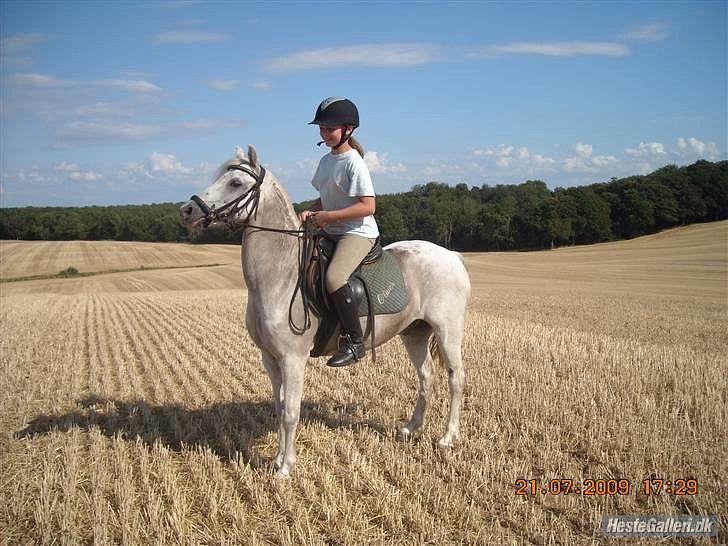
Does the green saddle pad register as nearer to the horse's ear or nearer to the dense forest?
the horse's ear

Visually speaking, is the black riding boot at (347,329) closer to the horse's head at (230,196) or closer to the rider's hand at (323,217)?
the rider's hand at (323,217)

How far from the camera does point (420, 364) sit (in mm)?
6500

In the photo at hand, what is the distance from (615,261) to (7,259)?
2505 inches

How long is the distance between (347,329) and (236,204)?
1715 mm

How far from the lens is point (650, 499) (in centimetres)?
448

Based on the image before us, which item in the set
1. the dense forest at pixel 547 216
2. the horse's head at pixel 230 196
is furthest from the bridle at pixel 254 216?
the dense forest at pixel 547 216

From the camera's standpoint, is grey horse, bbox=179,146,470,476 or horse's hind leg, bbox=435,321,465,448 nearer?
grey horse, bbox=179,146,470,476

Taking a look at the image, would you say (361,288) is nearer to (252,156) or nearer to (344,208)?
(344,208)

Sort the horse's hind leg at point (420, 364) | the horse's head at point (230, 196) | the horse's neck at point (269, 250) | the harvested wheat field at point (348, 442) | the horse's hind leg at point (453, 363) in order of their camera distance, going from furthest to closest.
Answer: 1. the horse's hind leg at point (420, 364)
2. the horse's hind leg at point (453, 363)
3. the horse's neck at point (269, 250)
4. the horse's head at point (230, 196)
5. the harvested wheat field at point (348, 442)

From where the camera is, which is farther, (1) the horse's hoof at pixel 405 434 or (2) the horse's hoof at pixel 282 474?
(1) the horse's hoof at pixel 405 434

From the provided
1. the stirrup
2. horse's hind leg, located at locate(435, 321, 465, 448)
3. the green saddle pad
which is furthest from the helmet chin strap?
horse's hind leg, located at locate(435, 321, 465, 448)

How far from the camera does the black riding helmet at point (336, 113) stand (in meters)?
4.95

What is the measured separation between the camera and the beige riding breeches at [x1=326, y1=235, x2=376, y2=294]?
16.6 feet

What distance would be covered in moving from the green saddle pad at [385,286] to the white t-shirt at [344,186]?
0.40 meters
